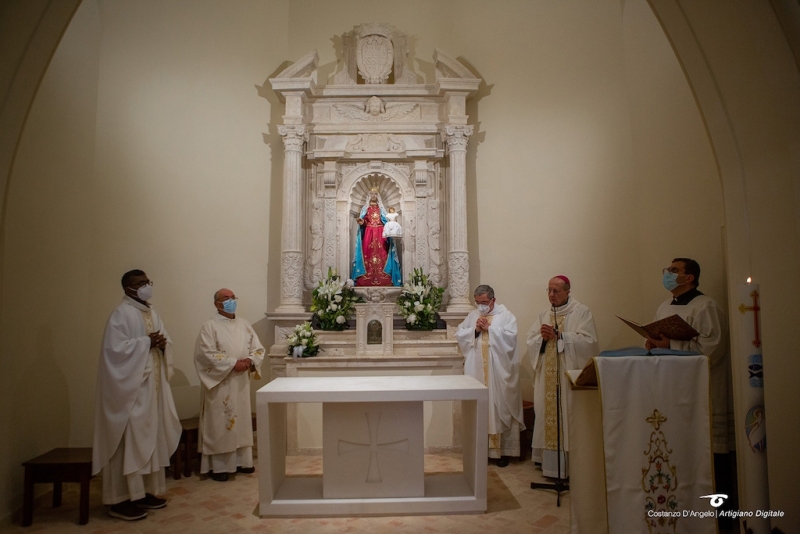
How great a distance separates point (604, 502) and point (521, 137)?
18.1ft

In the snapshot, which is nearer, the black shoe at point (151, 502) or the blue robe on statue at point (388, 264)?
the black shoe at point (151, 502)

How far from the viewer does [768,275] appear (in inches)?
129

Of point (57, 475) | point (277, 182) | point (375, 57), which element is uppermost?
point (375, 57)

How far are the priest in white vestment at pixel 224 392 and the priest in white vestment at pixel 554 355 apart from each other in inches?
119

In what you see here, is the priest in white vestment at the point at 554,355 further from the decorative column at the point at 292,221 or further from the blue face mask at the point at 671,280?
the decorative column at the point at 292,221

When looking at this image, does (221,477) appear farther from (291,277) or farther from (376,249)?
(376,249)

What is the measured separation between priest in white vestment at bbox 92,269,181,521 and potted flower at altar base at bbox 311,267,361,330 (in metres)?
2.52

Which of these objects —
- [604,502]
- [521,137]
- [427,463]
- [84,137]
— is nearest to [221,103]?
[84,137]

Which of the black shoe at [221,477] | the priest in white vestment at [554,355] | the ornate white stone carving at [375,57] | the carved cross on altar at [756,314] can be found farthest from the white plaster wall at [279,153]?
the carved cross on altar at [756,314]

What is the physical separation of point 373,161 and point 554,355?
3878mm

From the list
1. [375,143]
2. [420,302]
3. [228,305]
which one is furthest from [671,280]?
[375,143]

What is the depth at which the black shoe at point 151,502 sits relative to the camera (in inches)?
187

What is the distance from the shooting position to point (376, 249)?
7.81 metres

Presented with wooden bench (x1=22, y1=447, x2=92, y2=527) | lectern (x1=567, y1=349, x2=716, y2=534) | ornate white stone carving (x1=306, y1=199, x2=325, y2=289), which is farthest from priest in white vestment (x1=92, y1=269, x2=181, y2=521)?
lectern (x1=567, y1=349, x2=716, y2=534)
